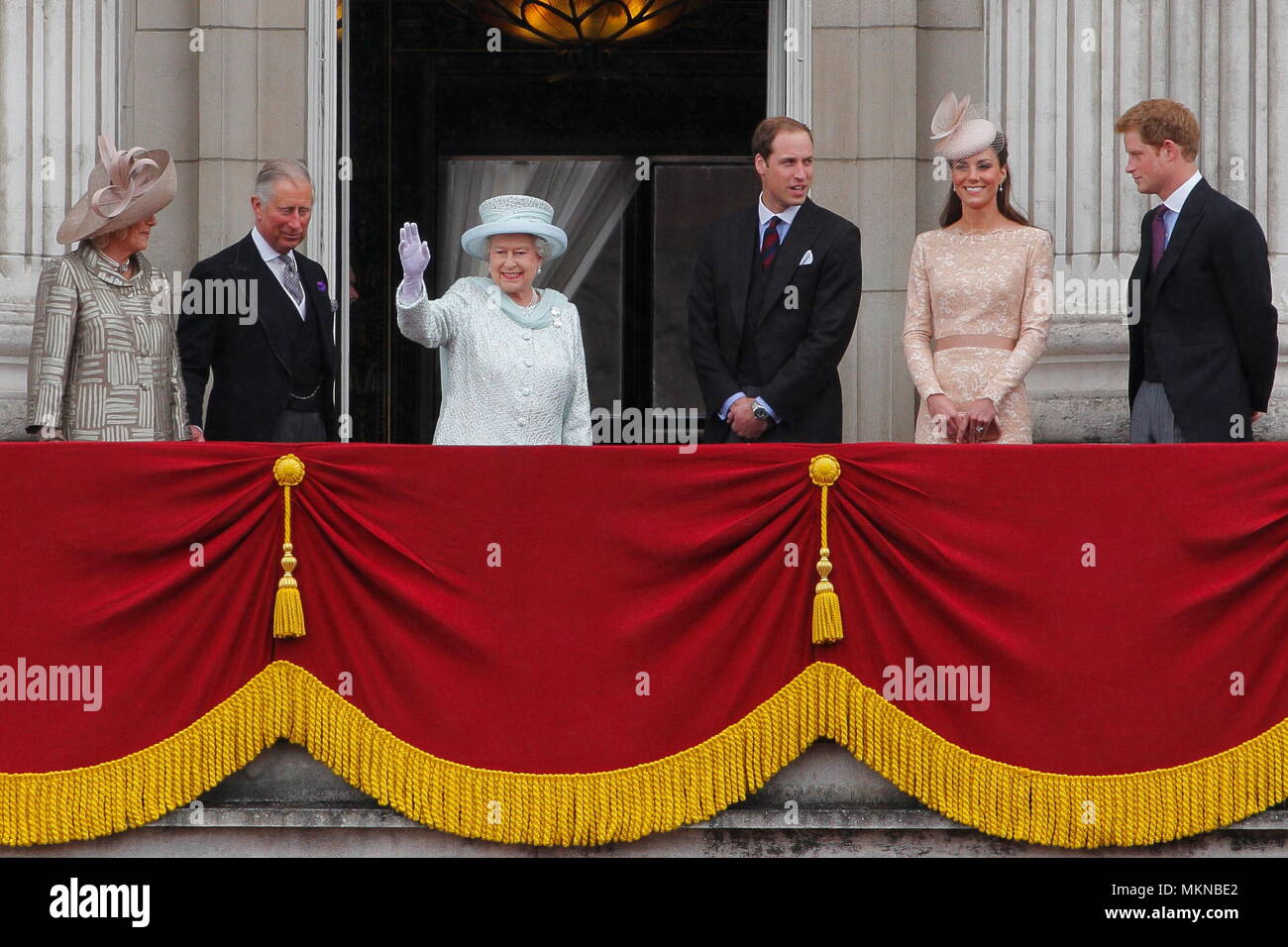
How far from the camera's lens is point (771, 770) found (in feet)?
24.6

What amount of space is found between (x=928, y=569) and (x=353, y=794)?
7.39ft

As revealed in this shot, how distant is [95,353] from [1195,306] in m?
4.41

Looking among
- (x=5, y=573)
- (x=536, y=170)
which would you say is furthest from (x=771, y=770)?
(x=536, y=170)

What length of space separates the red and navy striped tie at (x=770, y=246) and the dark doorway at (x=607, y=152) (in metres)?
5.19

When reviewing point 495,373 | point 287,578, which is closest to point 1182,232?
point 495,373

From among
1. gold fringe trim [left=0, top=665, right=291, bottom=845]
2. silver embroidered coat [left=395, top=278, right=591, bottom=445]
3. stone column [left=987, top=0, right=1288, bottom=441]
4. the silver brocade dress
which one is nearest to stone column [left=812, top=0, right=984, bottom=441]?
stone column [left=987, top=0, right=1288, bottom=441]

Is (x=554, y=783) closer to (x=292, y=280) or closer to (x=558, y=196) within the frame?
(x=292, y=280)

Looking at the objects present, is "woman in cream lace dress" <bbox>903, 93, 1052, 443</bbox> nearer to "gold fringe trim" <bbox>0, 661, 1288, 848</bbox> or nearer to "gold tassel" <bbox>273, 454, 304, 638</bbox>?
"gold fringe trim" <bbox>0, 661, 1288, 848</bbox>

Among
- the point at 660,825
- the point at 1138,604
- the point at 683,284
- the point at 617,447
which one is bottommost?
the point at 660,825

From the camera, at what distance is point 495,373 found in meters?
8.09

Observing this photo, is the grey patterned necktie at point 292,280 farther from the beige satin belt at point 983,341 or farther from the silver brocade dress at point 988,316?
the beige satin belt at point 983,341

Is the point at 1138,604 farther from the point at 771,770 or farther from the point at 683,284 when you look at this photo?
the point at 683,284

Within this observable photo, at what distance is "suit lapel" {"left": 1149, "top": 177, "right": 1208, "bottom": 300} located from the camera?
834cm

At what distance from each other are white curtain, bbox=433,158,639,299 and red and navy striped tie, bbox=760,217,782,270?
17.8ft
